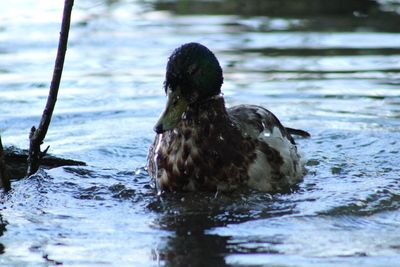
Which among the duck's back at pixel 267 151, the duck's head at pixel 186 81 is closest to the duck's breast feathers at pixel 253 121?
the duck's back at pixel 267 151

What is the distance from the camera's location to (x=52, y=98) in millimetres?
6145

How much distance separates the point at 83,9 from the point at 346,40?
12.7ft

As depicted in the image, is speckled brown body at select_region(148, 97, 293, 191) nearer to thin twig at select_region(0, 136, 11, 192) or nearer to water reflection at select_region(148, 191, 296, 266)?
water reflection at select_region(148, 191, 296, 266)

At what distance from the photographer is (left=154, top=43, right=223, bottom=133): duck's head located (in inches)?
242

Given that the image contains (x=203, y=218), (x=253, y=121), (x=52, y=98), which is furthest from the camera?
(x=253, y=121)

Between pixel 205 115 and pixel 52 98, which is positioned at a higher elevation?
pixel 52 98

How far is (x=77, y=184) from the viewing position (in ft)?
22.4

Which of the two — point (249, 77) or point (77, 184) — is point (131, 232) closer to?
point (77, 184)

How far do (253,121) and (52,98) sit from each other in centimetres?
140

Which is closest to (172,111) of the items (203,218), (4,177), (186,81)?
(186,81)

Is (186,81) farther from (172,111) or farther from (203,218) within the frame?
(203,218)

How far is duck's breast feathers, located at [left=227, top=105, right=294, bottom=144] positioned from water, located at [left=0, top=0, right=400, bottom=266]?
0.44 metres

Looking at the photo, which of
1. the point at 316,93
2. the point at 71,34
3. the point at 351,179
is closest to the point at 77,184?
the point at 351,179

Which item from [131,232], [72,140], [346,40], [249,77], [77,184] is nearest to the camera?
[131,232]
